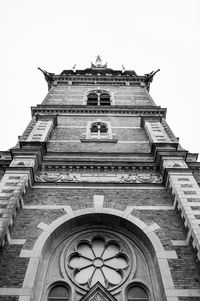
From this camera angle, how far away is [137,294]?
7664 millimetres

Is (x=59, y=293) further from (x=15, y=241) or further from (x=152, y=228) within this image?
(x=152, y=228)

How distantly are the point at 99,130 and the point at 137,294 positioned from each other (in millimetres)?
9572

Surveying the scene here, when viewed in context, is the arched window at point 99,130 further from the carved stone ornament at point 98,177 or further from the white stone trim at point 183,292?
the white stone trim at point 183,292

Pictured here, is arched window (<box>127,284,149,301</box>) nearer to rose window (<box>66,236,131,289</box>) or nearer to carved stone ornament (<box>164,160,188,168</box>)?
rose window (<box>66,236,131,289</box>)

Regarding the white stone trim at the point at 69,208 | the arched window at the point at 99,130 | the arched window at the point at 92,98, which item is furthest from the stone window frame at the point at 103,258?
the arched window at the point at 92,98

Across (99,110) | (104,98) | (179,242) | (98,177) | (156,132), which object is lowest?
(179,242)

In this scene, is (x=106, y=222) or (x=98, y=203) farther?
(x=98, y=203)

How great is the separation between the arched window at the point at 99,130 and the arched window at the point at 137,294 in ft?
27.9

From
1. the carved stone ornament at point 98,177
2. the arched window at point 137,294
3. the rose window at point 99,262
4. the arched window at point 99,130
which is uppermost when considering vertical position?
the arched window at point 99,130

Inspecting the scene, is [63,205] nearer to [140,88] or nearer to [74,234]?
[74,234]

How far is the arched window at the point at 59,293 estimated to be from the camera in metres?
7.47

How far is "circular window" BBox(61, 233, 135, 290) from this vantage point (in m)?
8.04

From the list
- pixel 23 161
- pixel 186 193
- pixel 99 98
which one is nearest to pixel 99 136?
pixel 23 161

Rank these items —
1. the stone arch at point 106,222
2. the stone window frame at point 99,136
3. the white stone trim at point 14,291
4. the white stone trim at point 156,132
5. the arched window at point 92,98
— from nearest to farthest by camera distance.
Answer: the white stone trim at point 14,291, the stone arch at point 106,222, the white stone trim at point 156,132, the stone window frame at point 99,136, the arched window at point 92,98
